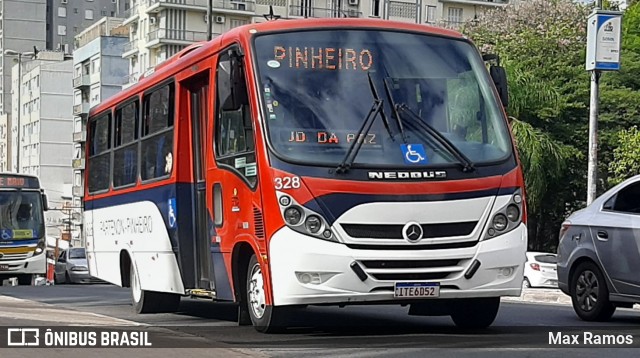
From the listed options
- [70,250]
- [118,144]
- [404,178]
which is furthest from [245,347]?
[70,250]

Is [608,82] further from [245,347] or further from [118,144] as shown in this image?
[245,347]

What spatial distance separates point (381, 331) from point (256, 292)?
1410 millimetres

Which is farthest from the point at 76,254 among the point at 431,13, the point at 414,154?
the point at 431,13

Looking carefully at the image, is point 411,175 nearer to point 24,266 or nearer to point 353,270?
point 353,270

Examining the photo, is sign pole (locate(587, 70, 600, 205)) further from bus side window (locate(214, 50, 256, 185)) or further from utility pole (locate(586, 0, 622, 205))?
bus side window (locate(214, 50, 256, 185))

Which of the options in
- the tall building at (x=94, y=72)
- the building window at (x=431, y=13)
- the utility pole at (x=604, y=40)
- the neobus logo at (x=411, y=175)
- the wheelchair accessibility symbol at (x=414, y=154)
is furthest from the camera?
the tall building at (x=94, y=72)

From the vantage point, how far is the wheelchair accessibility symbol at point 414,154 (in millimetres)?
10508

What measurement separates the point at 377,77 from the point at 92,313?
6.59 m

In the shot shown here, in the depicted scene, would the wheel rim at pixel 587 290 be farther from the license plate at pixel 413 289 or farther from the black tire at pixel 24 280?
the black tire at pixel 24 280

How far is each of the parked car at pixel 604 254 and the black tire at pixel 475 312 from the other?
6.03 feet

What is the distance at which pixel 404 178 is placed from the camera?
34.0 ft

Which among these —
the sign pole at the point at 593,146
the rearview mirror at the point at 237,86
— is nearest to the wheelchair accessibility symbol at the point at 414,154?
the rearview mirror at the point at 237,86

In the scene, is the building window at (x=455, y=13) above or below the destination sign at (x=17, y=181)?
above

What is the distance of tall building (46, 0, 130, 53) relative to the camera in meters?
131
